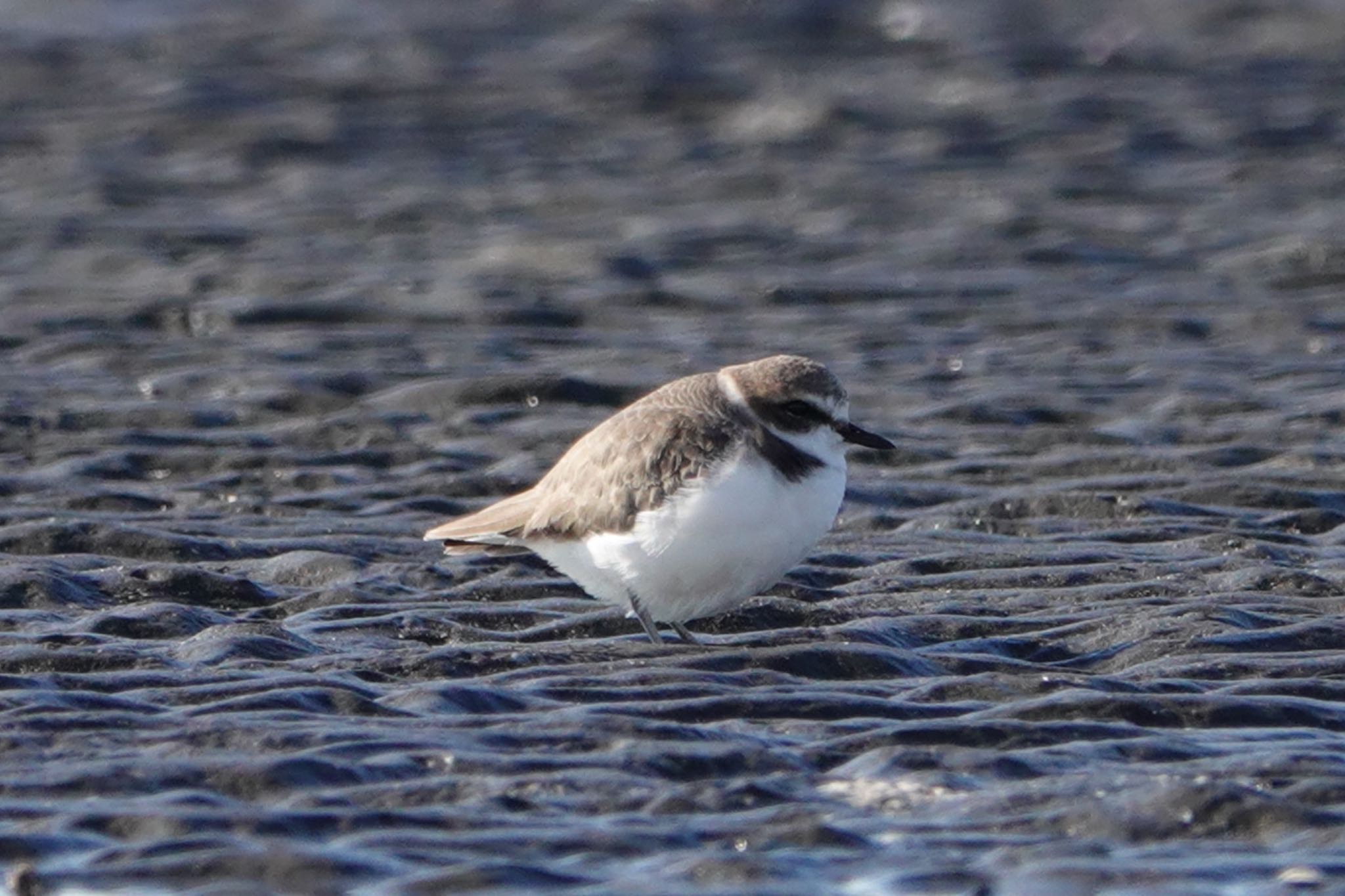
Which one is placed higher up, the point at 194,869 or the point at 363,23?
the point at 363,23

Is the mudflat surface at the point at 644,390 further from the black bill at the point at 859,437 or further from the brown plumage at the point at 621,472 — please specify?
the black bill at the point at 859,437

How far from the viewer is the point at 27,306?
1558cm

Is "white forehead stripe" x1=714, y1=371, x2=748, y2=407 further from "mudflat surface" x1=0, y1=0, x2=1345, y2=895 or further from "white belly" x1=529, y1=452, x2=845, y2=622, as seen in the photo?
"mudflat surface" x1=0, y1=0, x2=1345, y2=895

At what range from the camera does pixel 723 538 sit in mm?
8508

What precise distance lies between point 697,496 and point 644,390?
5.18 m

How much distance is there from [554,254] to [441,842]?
1060 centimetres

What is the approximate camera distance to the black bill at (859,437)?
29.9 ft

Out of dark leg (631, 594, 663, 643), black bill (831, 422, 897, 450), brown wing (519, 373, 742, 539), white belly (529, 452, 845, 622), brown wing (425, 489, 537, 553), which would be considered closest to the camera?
white belly (529, 452, 845, 622)

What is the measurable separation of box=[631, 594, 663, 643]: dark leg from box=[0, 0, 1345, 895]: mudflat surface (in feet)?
0.25

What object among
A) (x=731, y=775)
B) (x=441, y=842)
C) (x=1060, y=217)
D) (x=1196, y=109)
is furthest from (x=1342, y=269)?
(x=441, y=842)

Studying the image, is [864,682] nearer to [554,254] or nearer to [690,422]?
[690,422]

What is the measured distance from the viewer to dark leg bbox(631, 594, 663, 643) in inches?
352

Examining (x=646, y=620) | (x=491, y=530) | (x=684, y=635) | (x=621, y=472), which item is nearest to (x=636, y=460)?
(x=621, y=472)

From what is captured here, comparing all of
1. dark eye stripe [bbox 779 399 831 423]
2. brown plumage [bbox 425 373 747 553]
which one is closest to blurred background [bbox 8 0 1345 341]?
brown plumage [bbox 425 373 747 553]
